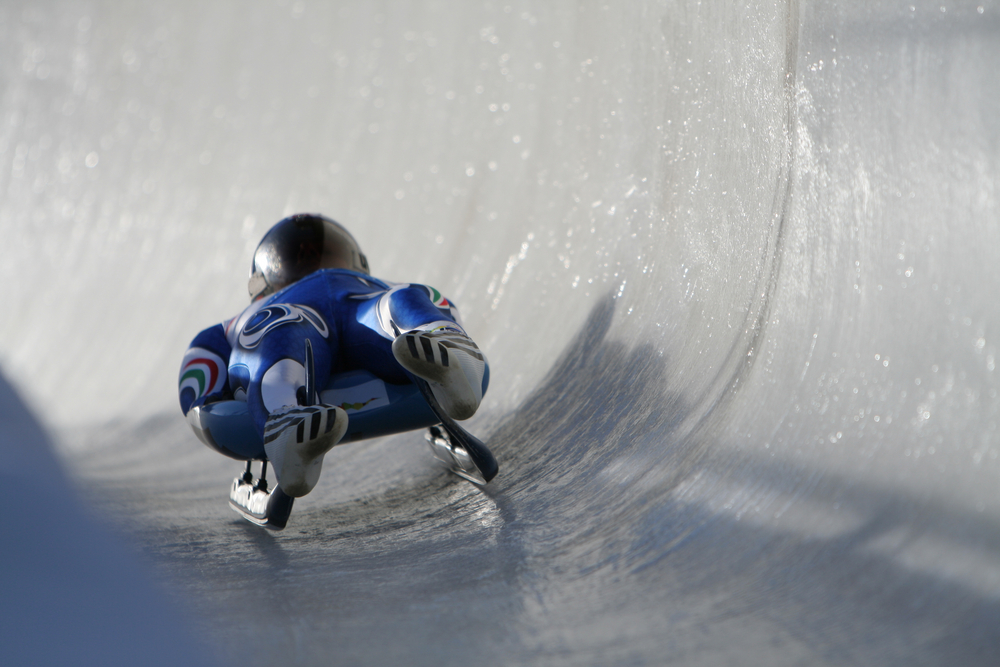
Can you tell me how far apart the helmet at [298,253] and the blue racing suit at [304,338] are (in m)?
0.08

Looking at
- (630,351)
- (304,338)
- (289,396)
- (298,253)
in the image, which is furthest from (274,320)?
(630,351)

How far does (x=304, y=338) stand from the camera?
1.32 metres

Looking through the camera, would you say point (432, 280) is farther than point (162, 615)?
Yes

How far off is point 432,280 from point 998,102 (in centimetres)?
174

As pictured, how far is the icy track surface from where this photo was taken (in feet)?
2.76

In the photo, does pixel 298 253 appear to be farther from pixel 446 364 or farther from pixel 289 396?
pixel 446 364

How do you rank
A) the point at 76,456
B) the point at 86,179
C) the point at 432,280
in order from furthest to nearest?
the point at 86,179
the point at 432,280
the point at 76,456

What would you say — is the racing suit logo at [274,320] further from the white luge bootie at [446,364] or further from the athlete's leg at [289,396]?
the white luge bootie at [446,364]

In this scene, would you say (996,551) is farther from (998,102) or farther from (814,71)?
(814,71)

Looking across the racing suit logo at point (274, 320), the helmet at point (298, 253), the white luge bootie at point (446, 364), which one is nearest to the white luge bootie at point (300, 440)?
the white luge bootie at point (446, 364)

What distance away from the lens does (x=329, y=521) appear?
4.76 ft

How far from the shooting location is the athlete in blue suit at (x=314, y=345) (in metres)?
1.08

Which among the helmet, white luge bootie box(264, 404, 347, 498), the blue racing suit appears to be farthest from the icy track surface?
the helmet

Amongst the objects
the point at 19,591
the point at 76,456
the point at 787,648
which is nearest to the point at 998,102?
the point at 787,648
